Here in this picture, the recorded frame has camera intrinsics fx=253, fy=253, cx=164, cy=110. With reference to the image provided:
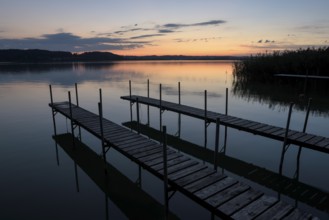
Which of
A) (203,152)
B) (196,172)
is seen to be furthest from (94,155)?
(196,172)

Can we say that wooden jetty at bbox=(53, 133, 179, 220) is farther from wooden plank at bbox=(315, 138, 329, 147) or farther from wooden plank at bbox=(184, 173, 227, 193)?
wooden plank at bbox=(315, 138, 329, 147)

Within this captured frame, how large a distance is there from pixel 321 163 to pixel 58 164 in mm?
11375

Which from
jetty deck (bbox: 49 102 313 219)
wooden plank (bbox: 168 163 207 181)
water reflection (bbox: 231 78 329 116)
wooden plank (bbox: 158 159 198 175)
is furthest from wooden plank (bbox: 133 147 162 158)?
water reflection (bbox: 231 78 329 116)

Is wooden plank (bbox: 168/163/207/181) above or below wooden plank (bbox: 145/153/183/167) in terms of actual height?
above

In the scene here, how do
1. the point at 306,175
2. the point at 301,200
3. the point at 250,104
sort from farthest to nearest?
the point at 250,104
the point at 306,175
the point at 301,200

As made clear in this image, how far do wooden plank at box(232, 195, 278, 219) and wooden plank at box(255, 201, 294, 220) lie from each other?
0.27 feet

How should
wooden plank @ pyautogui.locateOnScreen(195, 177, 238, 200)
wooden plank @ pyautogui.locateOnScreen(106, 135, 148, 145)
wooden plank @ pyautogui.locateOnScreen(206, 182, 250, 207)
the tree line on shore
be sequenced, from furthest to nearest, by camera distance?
the tree line on shore → wooden plank @ pyautogui.locateOnScreen(106, 135, 148, 145) → wooden plank @ pyautogui.locateOnScreen(195, 177, 238, 200) → wooden plank @ pyautogui.locateOnScreen(206, 182, 250, 207)

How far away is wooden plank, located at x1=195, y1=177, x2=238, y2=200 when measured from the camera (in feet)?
20.5

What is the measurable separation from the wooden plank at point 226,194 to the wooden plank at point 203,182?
499mm

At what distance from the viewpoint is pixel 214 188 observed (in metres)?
6.54

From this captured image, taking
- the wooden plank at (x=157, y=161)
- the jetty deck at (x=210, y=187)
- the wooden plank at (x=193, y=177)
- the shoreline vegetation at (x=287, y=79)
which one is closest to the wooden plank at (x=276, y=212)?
the jetty deck at (x=210, y=187)

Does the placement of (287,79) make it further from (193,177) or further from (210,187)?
(210,187)

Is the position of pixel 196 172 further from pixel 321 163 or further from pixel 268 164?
pixel 321 163

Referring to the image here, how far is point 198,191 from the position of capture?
21.0 ft
